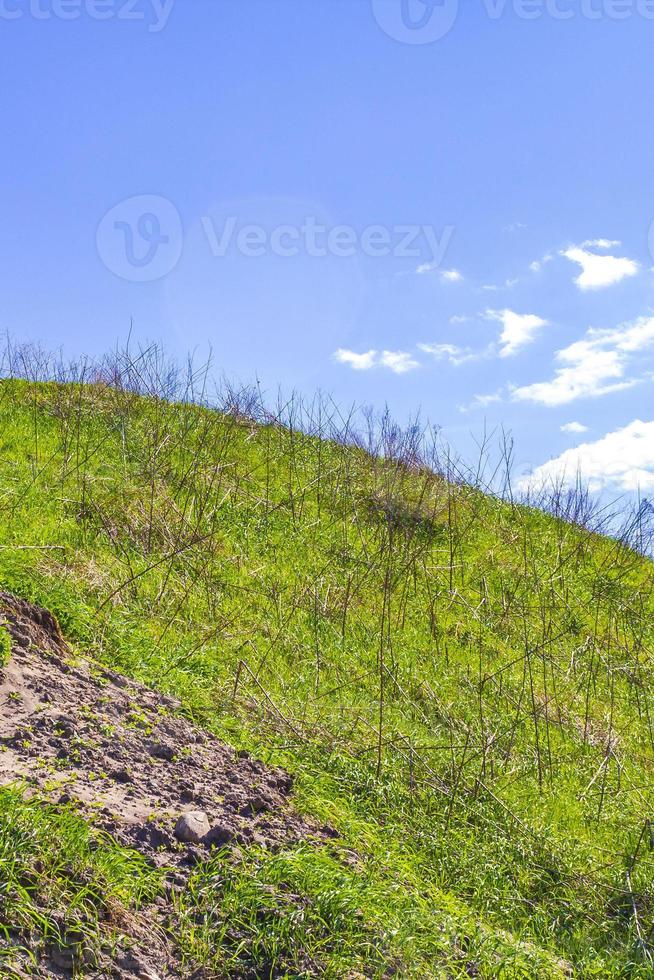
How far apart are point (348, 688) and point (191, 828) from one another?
9.57ft

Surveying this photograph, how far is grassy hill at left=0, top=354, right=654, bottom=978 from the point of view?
258 centimetres

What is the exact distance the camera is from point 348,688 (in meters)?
5.68

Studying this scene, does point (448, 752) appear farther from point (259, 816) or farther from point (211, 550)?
point (211, 550)

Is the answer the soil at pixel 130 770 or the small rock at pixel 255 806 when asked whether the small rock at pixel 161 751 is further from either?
the small rock at pixel 255 806

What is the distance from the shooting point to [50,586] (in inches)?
204

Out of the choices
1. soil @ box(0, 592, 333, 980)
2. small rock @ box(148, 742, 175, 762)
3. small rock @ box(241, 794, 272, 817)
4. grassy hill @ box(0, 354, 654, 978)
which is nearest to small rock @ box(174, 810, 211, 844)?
soil @ box(0, 592, 333, 980)

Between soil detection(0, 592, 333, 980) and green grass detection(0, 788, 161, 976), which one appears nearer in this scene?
green grass detection(0, 788, 161, 976)

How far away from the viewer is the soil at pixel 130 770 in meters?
2.74

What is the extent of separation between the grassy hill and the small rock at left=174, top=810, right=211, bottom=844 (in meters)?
0.12

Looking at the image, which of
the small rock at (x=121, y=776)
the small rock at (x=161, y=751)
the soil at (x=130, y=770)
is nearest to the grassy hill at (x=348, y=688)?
the soil at (x=130, y=770)

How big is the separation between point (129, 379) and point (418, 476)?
5.03 metres

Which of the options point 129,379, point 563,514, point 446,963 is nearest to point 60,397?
point 129,379

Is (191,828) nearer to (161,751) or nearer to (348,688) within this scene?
(161,751)

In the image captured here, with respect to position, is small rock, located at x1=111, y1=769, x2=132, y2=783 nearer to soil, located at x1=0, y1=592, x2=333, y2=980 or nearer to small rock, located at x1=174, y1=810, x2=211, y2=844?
soil, located at x1=0, y1=592, x2=333, y2=980
